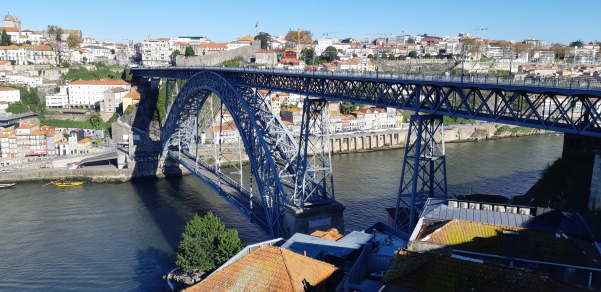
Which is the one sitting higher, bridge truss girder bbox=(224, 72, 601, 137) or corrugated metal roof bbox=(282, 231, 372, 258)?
bridge truss girder bbox=(224, 72, 601, 137)

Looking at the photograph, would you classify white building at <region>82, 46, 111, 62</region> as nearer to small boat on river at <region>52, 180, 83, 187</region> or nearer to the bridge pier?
small boat on river at <region>52, 180, 83, 187</region>

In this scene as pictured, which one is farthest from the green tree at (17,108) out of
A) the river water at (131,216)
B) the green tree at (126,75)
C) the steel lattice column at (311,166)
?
the steel lattice column at (311,166)

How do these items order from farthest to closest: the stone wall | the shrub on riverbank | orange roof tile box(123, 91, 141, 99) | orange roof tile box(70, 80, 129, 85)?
the stone wall, orange roof tile box(70, 80, 129, 85), the shrub on riverbank, orange roof tile box(123, 91, 141, 99)

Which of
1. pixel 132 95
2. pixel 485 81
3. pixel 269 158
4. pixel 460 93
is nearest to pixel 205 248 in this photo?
pixel 269 158

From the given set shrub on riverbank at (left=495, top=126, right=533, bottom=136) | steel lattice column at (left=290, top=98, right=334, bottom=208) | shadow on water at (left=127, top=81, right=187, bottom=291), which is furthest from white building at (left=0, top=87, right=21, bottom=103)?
shrub on riverbank at (left=495, top=126, right=533, bottom=136)

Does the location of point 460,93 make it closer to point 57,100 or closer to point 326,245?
point 326,245

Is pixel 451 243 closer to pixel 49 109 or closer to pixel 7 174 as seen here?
pixel 7 174

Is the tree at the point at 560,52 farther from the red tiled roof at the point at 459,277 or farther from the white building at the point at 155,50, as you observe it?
the red tiled roof at the point at 459,277
